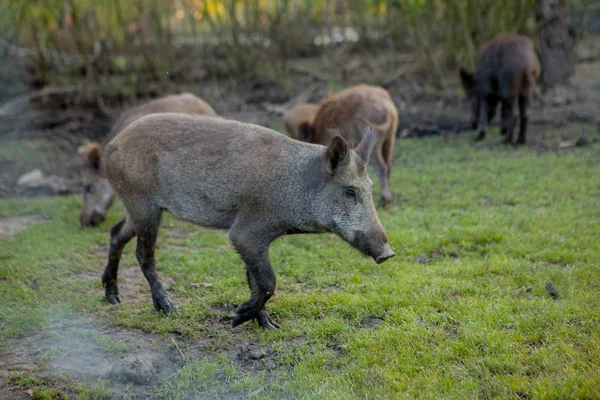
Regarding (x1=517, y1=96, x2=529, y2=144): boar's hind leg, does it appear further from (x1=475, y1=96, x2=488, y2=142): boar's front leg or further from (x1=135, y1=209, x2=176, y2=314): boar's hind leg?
(x1=135, y1=209, x2=176, y2=314): boar's hind leg

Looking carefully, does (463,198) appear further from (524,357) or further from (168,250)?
(524,357)

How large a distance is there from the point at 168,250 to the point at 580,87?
9.92 metres

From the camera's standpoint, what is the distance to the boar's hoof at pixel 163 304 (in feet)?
17.9

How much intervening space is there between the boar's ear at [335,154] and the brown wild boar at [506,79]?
656cm

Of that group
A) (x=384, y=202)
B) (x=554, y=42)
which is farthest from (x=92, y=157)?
(x=554, y=42)

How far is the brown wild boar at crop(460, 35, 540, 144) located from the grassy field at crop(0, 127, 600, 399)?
2.24 metres

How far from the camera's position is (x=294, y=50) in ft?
56.0

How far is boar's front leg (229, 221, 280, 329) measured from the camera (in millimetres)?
4973

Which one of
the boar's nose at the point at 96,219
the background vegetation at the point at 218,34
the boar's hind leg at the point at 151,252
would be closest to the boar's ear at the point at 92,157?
the boar's nose at the point at 96,219

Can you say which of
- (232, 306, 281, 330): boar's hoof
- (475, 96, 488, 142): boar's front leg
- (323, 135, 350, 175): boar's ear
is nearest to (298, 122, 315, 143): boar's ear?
(475, 96, 488, 142): boar's front leg

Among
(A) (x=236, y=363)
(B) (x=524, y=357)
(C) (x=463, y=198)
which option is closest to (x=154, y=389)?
(A) (x=236, y=363)

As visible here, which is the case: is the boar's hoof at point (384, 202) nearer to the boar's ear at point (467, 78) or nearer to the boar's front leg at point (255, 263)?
the boar's front leg at point (255, 263)

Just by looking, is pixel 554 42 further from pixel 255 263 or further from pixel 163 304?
pixel 163 304

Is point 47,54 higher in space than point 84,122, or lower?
higher
